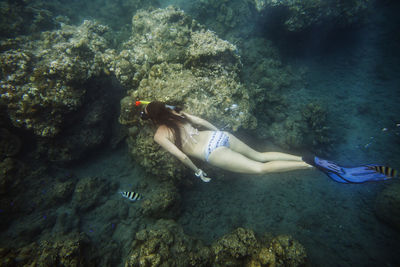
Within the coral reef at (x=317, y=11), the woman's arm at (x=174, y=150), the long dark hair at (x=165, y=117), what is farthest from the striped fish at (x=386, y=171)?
the coral reef at (x=317, y=11)

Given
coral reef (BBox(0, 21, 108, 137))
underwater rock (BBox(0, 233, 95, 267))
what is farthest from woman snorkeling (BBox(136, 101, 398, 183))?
underwater rock (BBox(0, 233, 95, 267))

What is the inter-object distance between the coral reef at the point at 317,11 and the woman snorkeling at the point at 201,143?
646cm

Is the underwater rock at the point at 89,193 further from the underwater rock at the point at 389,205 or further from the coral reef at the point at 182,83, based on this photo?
the underwater rock at the point at 389,205

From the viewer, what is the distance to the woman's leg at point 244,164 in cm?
392

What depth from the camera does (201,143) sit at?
13.6 feet

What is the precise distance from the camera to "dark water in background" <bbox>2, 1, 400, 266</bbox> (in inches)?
173

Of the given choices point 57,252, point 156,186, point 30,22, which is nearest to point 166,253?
point 156,186

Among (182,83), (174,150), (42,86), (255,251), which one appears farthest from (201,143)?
(42,86)

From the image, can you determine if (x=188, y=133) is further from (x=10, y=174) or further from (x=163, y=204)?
(x=10, y=174)

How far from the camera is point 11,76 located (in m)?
5.22

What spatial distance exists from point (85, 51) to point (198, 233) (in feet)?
22.6

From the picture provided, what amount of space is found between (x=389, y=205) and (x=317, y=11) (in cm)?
725

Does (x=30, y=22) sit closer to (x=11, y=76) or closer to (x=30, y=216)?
(x=11, y=76)

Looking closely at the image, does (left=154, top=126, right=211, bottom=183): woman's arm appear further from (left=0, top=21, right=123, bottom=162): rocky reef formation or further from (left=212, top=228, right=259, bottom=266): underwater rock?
(left=0, top=21, right=123, bottom=162): rocky reef formation
